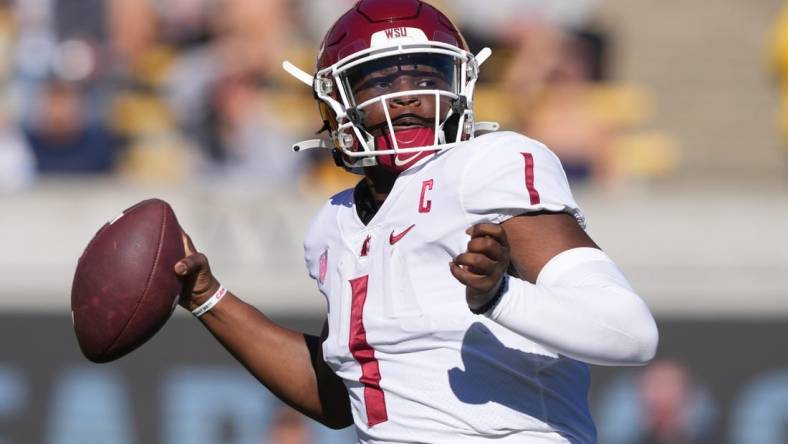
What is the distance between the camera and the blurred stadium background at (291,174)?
18.2 ft

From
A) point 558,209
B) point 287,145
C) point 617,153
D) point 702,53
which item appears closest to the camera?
point 558,209

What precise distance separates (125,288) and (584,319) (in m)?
1.08

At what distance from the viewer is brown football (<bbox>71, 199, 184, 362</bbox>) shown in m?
2.78

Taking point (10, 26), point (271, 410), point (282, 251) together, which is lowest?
point (271, 410)

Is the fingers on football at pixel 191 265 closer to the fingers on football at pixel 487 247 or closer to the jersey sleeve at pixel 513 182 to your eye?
the jersey sleeve at pixel 513 182

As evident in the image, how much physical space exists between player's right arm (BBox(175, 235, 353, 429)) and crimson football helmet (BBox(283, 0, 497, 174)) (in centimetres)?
46

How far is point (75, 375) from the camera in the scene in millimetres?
5559

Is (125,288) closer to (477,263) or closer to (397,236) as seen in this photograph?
(397,236)

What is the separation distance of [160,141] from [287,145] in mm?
741

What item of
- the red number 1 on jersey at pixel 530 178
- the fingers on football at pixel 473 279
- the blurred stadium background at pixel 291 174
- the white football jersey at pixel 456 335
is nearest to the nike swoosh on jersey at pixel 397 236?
the white football jersey at pixel 456 335

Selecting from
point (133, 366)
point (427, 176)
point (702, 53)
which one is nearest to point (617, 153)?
point (702, 53)

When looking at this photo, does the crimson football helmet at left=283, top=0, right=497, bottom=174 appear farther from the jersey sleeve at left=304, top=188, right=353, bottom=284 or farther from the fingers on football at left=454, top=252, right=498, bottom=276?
the fingers on football at left=454, top=252, right=498, bottom=276

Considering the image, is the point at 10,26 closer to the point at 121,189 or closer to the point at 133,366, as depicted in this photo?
the point at 121,189

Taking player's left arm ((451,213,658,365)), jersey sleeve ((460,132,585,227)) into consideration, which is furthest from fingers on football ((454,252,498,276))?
jersey sleeve ((460,132,585,227))
